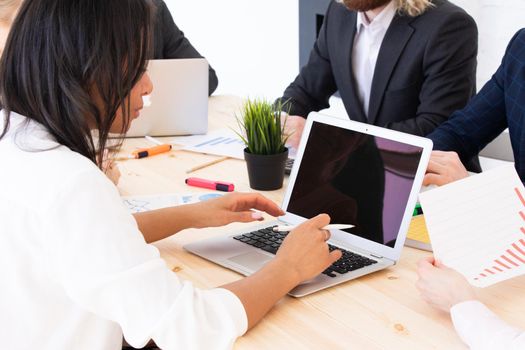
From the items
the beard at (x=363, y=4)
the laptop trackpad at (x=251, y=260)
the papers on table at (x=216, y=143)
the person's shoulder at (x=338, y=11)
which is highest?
the beard at (x=363, y=4)

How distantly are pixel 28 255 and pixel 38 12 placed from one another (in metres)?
0.34

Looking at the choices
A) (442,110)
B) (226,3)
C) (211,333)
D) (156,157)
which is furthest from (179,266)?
(226,3)

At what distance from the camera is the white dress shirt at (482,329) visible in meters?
0.92

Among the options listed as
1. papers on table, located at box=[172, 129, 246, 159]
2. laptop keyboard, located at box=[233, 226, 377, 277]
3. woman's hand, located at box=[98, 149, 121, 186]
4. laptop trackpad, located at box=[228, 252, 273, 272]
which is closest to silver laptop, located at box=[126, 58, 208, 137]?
papers on table, located at box=[172, 129, 246, 159]

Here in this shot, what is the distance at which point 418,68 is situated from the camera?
2.24 metres

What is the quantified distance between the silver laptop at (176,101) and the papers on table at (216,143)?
44 mm

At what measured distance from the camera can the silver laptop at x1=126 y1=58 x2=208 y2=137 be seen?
2.03 meters

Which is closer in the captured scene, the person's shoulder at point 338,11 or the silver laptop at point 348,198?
the silver laptop at point 348,198

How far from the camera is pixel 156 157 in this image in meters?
1.94

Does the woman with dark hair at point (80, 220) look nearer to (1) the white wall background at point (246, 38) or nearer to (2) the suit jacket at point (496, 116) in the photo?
(2) the suit jacket at point (496, 116)

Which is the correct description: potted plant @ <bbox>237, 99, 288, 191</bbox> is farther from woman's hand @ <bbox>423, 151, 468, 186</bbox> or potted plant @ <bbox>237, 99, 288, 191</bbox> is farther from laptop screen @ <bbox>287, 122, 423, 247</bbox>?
woman's hand @ <bbox>423, 151, 468, 186</bbox>

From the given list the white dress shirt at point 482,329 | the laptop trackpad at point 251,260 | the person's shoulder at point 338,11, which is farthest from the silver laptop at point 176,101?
the white dress shirt at point 482,329

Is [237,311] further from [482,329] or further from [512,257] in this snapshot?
[512,257]

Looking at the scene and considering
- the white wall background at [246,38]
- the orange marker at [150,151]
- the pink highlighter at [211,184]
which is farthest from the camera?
the white wall background at [246,38]
